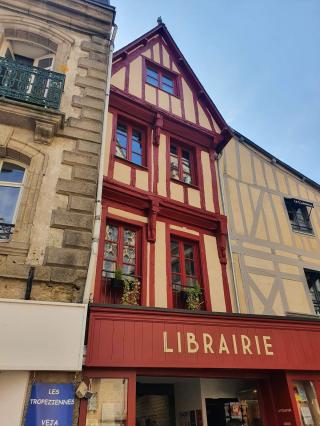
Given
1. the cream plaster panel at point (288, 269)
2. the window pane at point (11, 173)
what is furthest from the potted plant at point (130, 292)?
the cream plaster panel at point (288, 269)

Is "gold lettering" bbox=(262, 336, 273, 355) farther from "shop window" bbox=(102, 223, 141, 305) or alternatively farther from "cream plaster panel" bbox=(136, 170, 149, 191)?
"cream plaster panel" bbox=(136, 170, 149, 191)

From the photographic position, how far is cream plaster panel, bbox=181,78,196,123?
8.73 meters

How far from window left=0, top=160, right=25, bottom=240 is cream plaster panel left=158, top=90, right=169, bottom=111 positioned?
4.44 m

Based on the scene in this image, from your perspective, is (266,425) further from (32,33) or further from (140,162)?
(32,33)

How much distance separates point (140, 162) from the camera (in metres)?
7.28

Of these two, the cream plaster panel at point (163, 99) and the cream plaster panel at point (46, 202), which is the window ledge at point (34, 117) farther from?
the cream plaster panel at point (163, 99)

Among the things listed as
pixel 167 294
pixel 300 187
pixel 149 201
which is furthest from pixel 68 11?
pixel 300 187

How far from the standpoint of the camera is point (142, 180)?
688cm

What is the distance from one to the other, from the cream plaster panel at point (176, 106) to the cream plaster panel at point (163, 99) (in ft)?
0.58

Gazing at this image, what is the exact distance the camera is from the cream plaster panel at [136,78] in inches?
316

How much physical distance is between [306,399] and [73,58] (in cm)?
736

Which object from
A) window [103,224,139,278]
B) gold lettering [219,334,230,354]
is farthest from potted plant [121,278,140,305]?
gold lettering [219,334,230,354]

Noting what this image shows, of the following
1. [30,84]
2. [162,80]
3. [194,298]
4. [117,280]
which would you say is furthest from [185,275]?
[162,80]

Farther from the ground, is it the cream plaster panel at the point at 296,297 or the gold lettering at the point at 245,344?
the cream plaster panel at the point at 296,297
